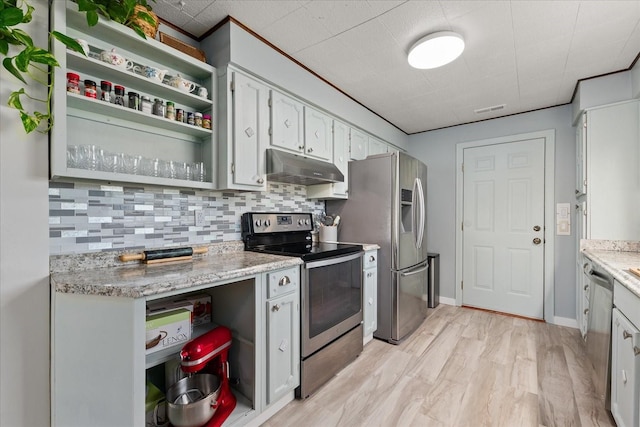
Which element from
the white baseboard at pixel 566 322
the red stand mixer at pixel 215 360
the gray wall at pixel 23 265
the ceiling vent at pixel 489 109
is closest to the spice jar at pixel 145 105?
the gray wall at pixel 23 265

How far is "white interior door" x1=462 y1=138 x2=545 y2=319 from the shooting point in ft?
10.3

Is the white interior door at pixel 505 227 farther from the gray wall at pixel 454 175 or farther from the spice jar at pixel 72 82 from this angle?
the spice jar at pixel 72 82

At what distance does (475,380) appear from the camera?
198cm

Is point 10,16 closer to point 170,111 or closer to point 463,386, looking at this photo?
point 170,111

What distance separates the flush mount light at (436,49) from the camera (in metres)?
1.80

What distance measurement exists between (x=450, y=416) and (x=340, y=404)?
0.66 m

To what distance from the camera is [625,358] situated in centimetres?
130

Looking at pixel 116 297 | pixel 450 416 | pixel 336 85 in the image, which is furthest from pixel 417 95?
pixel 116 297

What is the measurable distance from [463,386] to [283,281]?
4.90 feet

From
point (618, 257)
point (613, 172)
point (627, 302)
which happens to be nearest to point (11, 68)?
point (627, 302)

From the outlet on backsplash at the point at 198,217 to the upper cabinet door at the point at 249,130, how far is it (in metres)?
0.35

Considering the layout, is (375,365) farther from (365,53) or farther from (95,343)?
(365,53)

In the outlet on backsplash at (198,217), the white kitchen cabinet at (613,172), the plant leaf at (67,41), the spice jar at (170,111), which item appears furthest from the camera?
the white kitchen cabinet at (613,172)

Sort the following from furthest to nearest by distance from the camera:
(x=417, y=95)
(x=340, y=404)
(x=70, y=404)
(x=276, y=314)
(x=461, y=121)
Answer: (x=461, y=121) → (x=417, y=95) → (x=340, y=404) → (x=276, y=314) → (x=70, y=404)
